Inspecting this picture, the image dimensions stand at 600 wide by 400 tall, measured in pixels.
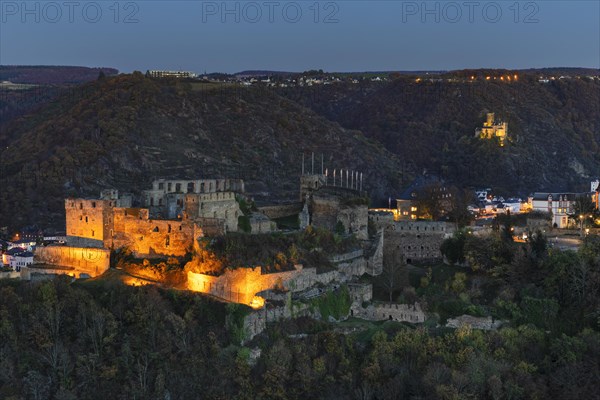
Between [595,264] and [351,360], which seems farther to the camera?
[595,264]

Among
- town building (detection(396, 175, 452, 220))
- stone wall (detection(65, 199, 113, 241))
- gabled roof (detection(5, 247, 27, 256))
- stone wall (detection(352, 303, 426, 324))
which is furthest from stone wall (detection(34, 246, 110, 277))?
town building (detection(396, 175, 452, 220))

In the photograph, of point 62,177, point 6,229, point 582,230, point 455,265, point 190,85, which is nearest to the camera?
point 455,265

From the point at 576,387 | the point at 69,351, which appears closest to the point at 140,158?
the point at 69,351

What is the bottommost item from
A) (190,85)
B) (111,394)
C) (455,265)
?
(111,394)

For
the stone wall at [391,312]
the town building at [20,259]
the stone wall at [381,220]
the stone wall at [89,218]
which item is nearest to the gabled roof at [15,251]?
the town building at [20,259]

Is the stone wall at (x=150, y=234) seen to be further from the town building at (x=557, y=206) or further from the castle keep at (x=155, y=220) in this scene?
the town building at (x=557, y=206)

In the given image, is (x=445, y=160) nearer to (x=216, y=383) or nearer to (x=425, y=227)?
(x=425, y=227)

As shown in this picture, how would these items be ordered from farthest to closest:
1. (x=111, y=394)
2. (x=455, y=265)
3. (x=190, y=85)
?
1. (x=190, y=85)
2. (x=455, y=265)
3. (x=111, y=394)

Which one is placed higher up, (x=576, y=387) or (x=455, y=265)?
(x=455, y=265)
